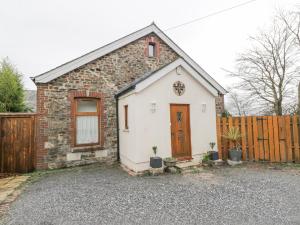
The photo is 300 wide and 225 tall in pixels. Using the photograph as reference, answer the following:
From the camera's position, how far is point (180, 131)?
24.4ft

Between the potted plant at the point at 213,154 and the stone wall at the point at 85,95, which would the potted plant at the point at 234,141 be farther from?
the stone wall at the point at 85,95

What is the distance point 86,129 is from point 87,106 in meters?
1.04

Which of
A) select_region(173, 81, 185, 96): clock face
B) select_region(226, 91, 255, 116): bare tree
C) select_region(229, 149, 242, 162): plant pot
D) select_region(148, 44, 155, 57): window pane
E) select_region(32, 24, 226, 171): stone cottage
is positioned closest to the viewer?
select_region(32, 24, 226, 171): stone cottage

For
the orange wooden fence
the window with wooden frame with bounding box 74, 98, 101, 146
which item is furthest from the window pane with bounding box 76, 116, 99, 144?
the orange wooden fence

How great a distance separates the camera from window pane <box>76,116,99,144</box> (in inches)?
305

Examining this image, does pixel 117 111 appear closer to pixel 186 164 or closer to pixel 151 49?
pixel 186 164

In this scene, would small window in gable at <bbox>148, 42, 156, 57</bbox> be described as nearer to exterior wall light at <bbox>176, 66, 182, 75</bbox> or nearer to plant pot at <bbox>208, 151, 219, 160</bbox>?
exterior wall light at <bbox>176, 66, 182, 75</bbox>

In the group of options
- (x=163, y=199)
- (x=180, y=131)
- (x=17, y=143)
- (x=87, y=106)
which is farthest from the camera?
(x=87, y=106)

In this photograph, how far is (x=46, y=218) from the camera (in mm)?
3484

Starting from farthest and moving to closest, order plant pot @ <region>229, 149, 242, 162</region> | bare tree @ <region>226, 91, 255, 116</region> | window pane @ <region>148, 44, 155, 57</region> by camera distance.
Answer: bare tree @ <region>226, 91, 255, 116</region>
window pane @ <region>148, 44, 155, 57</region>
plant pot @ <region>229, 149, 242, 162</region>

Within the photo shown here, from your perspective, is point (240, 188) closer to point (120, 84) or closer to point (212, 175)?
point (212, 175)

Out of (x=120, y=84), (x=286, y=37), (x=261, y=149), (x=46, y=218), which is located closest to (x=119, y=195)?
(x=46, y=218)

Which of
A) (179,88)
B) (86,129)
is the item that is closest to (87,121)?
(86,129)

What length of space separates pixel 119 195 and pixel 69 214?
1274mm
